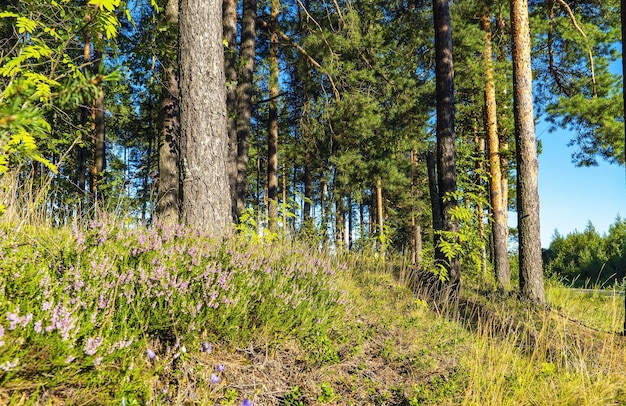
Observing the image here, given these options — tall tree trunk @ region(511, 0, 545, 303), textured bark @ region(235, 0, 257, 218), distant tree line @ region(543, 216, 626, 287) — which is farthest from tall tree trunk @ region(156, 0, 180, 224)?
distant tree line @ region(543, 216, 626, 287)

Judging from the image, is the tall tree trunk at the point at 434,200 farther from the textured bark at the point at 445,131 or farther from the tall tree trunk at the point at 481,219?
the tall tree trunk at the point at 481,219

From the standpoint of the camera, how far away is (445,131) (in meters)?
6.57

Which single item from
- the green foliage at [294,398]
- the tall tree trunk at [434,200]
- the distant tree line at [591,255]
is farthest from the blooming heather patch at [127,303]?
the distant tree line at [591,255]

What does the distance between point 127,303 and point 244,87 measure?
787cm

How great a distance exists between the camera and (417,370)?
124 inches

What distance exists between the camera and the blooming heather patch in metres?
1.70

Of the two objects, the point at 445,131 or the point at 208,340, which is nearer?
the point at 208,340

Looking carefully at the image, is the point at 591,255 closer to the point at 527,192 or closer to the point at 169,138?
the point at 527,192

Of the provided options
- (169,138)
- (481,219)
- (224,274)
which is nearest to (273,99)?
(169,138)

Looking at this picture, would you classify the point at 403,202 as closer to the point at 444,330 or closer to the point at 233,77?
the point at 233,77

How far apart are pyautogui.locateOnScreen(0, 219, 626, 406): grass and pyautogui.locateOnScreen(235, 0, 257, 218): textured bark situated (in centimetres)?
592

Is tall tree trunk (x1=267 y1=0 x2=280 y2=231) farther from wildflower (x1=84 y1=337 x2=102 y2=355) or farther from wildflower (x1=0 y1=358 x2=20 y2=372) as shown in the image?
wildflower (x1=0 y1=358 x2=20 y2=372)

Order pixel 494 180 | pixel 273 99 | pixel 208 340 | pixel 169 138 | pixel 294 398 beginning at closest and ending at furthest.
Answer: pixel 294 398
pixel 208 340
pixel 169 138
pixel 494 180
pixel 273 99

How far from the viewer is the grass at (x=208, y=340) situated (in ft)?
5.71
